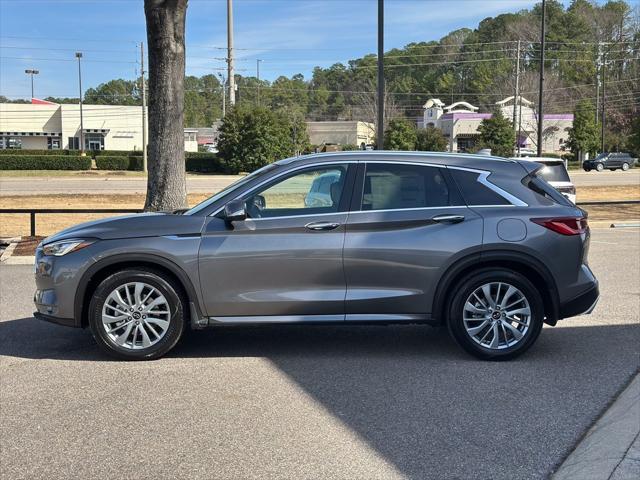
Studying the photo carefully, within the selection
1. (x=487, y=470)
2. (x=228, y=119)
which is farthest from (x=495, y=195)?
(x=228, y=119)

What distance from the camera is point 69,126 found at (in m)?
79.9

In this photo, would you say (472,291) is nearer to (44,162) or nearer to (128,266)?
(128,266)

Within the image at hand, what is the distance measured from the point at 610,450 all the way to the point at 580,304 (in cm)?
212

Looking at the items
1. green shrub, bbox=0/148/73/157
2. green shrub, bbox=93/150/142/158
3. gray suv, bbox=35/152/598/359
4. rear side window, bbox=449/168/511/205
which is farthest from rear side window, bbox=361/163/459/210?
green shrub, bbox=93/150/142/158

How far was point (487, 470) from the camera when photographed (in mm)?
3807

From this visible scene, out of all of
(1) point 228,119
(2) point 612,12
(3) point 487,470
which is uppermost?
(2) point 612,12

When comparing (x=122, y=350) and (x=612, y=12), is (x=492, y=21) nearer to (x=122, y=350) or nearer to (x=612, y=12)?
(x=612, y=12)

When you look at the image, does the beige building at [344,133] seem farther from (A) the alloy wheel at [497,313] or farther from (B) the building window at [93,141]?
(A) the alloy wheel at [497,313]

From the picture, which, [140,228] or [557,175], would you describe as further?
[557,175]

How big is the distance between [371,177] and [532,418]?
2.39m

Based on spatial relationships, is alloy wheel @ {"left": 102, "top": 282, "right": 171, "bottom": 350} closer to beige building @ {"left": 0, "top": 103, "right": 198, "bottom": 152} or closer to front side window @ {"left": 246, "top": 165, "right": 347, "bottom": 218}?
front side window @ {"left": 246, "top": 165, "right": 347, "bottom": 218}

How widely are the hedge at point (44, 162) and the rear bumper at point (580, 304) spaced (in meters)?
52.8

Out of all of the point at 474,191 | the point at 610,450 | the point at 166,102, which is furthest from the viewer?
the point at 166,102

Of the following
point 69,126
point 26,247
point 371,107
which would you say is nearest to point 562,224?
point 26,247
